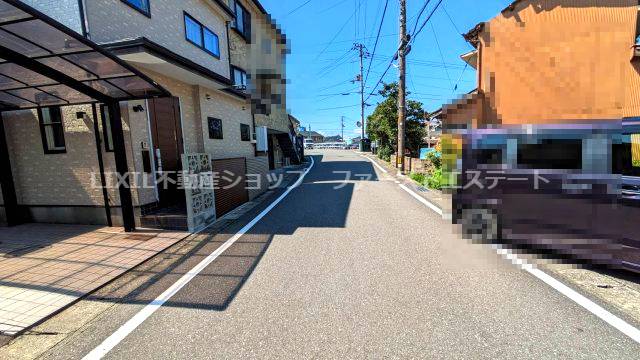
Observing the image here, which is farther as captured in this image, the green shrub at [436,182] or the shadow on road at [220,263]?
the green shrub at [436,182]

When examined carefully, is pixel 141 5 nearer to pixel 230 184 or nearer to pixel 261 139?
pixel 230 184

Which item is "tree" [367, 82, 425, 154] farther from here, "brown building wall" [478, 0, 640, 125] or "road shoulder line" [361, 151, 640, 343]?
"road shoulder line" [361, 151, 640, 343]

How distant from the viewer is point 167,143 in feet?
23.6

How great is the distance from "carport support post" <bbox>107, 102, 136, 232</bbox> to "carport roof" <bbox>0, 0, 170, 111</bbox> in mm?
305

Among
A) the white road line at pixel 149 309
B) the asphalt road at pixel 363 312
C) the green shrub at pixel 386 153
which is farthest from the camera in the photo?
the green shrub at pixel 386 153

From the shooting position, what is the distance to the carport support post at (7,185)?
6.41 metres

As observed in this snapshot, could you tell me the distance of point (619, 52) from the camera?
7984mm

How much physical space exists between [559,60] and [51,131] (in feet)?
46.7

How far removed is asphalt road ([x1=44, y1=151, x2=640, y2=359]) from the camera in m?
2.38

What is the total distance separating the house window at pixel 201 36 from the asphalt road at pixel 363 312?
7.22 m

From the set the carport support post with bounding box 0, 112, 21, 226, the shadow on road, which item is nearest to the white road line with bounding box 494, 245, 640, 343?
the shadow on road

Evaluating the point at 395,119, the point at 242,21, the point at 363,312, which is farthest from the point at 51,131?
the point at 395,119

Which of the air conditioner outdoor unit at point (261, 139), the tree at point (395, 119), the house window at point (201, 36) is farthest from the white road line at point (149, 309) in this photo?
the tree at point (395, 119)

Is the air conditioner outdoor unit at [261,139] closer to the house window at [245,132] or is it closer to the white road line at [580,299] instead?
the house window at [245,132]
